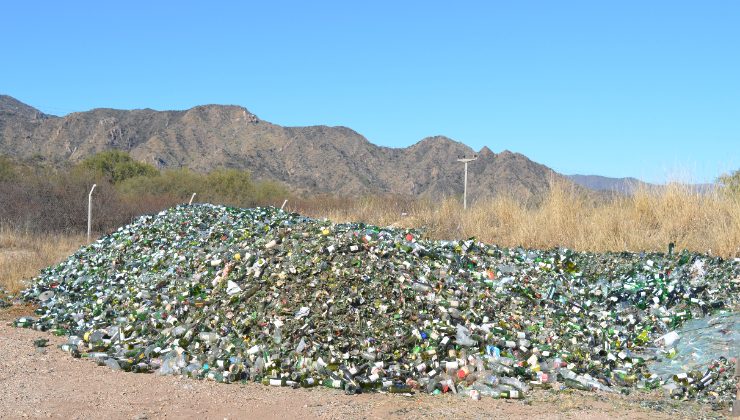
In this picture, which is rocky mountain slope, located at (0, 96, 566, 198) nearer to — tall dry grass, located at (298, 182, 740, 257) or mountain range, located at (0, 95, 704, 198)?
mountain range, located at (0, 95, 704, 198)

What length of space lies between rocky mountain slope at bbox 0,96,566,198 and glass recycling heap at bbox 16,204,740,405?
126ft

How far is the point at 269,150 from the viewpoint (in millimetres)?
55094

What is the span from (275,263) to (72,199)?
12.9 metres

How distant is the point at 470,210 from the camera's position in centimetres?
1390

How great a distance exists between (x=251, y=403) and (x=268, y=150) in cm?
5092

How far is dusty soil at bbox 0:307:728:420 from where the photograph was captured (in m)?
4.71

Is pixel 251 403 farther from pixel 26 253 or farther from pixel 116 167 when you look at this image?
pixel 116 167

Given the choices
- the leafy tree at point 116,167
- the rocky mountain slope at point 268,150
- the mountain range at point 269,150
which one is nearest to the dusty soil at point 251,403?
the leafy tree at point 116,167

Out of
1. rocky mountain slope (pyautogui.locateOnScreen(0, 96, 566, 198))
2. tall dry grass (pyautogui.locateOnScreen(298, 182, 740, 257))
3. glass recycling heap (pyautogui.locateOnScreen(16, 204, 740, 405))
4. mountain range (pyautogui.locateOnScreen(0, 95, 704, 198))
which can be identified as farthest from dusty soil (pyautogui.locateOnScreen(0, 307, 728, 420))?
mountain range (pyautogui.locateOnScreen(0, 95, 704, 198))

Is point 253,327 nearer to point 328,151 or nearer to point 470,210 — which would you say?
point 470,210

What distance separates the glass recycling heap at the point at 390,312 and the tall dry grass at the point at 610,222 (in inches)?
71.8

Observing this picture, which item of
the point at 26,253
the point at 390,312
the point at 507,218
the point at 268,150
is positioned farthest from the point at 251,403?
the point at 268,150

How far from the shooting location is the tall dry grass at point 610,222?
406 inches

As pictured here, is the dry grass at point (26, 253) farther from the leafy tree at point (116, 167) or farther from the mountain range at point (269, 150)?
the mountain range at point (269, 150)
